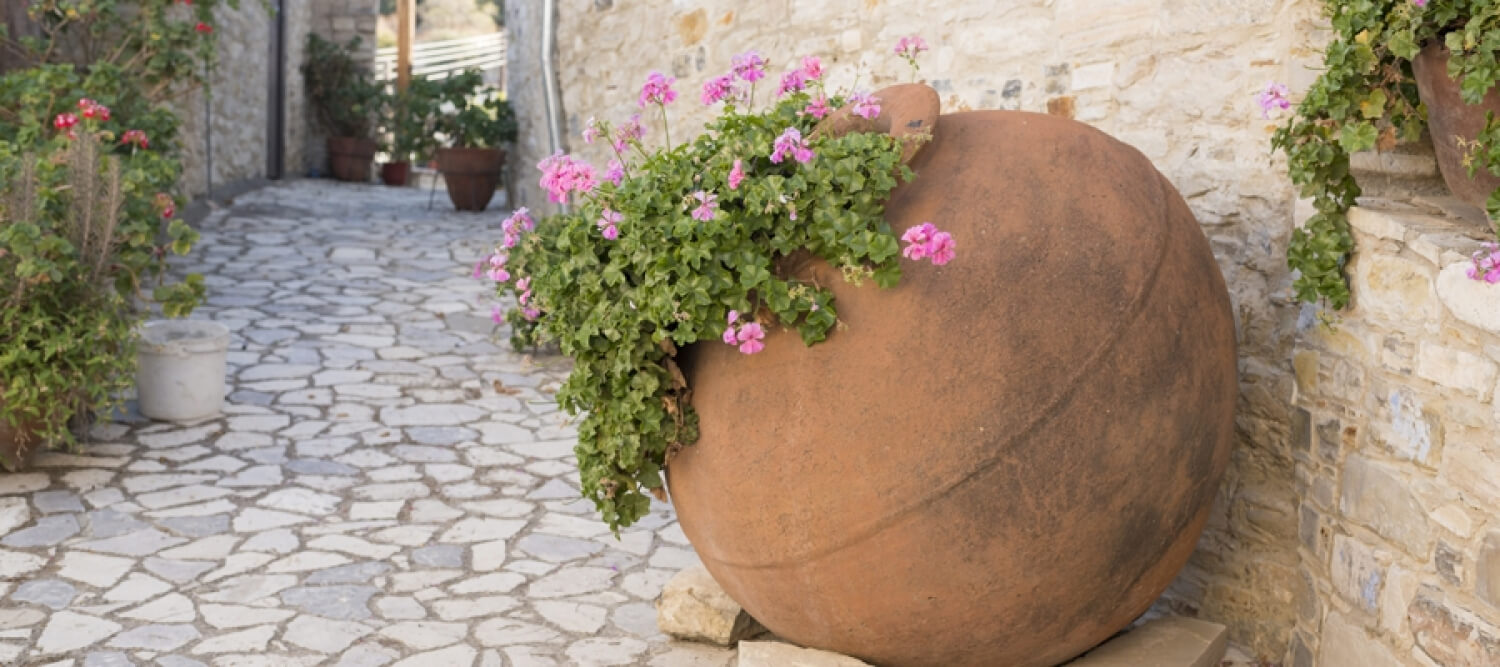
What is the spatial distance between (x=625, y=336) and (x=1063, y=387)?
883 mm

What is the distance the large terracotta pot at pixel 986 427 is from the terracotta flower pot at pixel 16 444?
9.22 feet

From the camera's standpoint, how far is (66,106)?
580 centimetres

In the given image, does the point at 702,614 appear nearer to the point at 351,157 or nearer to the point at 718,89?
the point at 718,89

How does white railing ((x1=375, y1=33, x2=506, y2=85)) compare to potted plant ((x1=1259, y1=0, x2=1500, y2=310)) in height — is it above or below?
above

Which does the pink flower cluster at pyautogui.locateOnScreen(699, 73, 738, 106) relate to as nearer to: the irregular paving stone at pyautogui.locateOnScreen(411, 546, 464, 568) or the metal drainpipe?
the irregular paving stone at pyautogui.locateOnScreen(411, 546, 464, 568)

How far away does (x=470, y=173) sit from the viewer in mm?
11367

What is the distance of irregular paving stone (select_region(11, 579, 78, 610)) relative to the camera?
349 centimetres

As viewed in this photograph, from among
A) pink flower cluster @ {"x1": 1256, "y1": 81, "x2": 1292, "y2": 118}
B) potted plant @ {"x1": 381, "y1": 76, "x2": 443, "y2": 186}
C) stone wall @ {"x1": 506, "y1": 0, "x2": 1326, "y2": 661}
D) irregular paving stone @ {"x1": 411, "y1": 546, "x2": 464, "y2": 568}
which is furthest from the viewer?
potted plant @ {"x1": 381, "y1": 76, "x2": 443, "y2": 186}

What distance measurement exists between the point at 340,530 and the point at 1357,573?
292cm

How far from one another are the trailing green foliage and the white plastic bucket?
275cm

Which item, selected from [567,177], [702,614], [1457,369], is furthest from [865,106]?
[702,614]

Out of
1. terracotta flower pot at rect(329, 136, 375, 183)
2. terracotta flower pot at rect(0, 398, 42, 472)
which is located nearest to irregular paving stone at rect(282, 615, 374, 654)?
terracotta flower pot at rect(0, 398, 42, 472)

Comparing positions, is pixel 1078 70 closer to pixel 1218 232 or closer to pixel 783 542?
pixel 1218 232

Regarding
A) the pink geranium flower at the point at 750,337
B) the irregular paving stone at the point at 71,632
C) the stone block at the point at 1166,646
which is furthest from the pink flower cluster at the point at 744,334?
the irregular paving stone at the point at 71,632
